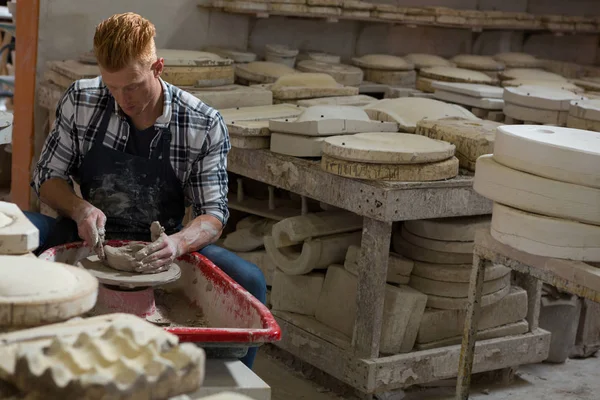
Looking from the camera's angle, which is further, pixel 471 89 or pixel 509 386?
pixel 471 89

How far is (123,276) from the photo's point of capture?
8.91 ft

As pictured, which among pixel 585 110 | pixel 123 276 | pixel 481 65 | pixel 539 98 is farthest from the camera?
pixel 481 65

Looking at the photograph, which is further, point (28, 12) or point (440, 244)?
point (28, 12)

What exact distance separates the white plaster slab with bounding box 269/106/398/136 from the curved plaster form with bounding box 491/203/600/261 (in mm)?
1260

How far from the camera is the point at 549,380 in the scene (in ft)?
14.7

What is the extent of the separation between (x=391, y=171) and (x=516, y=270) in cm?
70

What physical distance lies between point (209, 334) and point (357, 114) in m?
2.37

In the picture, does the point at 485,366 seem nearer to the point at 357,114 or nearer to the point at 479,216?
the point at 479,216

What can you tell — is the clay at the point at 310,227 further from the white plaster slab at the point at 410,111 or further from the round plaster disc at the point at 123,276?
the round plaster disc at the point at 123,276

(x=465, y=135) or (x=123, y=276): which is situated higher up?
(x=465, y=135)

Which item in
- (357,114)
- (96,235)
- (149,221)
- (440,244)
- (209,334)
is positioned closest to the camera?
(209,334)

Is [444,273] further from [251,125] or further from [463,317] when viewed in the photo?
[251,125]

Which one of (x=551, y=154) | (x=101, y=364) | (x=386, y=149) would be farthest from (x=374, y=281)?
(x=101, y=364)

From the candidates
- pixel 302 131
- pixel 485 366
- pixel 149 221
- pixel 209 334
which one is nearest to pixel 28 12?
pixel 302 131
